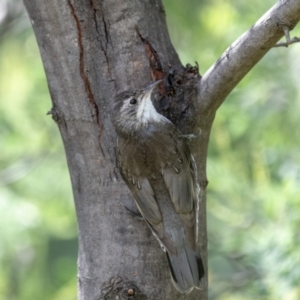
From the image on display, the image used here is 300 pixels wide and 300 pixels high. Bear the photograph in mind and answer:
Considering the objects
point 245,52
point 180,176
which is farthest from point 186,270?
point 245,52

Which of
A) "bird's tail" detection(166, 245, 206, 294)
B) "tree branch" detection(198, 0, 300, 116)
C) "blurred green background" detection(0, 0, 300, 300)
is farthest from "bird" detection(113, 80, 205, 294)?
"blurred green background" detection(0, 0, 300, 300)

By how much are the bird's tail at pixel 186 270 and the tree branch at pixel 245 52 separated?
51 centimetres

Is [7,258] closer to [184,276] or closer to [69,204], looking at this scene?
[69,204]

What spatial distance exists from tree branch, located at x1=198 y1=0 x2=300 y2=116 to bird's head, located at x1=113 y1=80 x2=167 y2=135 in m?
0.20

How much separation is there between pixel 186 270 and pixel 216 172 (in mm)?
1588

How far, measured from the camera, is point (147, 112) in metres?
2.71

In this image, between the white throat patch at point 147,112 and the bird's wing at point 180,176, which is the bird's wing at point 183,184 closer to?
the bird's wing at point 180,176

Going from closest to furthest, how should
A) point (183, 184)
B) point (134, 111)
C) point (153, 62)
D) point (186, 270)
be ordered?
point (186, 270) < point (153, 62) < point (183, 184) < point (134, 111)

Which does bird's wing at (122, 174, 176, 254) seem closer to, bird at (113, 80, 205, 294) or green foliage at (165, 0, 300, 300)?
bird at (113, 80, 205, 294)

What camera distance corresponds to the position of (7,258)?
16.7ft

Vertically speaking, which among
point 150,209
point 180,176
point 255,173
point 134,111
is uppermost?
point 255,173

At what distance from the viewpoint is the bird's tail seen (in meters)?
2.28

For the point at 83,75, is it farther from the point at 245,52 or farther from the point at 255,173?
the point at 255,173

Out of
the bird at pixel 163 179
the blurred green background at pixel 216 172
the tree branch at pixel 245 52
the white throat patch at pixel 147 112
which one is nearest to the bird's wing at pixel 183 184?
the bird at pixel 163 179
